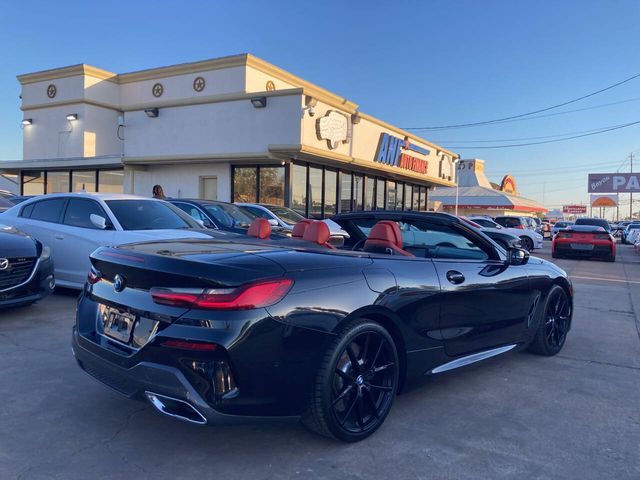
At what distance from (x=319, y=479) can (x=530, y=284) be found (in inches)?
112

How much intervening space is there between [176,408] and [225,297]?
642 mm

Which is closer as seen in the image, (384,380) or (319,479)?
(319,479)

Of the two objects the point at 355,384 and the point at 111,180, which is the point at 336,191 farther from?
the point at 355,384

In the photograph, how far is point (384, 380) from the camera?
3.30m

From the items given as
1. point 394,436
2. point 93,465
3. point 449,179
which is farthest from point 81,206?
point 449,179

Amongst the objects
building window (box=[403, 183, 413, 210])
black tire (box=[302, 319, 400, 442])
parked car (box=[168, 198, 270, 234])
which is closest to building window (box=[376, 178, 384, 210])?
building window (box=[403, 183, 413, 210])

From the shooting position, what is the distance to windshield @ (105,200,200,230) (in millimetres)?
7211

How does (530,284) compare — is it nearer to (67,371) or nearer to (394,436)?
(394,436)

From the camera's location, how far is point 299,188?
18.0 meters

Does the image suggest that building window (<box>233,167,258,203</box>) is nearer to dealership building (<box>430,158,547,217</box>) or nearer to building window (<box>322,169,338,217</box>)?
building window (<box>322,169,338,217</box>)

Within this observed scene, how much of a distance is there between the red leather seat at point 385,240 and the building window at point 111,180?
61.5 ft

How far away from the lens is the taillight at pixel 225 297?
2629 mm

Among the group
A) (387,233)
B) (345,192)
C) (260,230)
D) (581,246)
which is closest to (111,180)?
(345,192)

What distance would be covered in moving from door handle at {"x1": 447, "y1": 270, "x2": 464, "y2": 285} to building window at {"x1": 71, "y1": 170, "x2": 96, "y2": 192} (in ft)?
67.7
